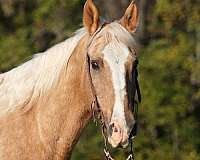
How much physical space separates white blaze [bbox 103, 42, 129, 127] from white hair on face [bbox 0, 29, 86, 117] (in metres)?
0.42

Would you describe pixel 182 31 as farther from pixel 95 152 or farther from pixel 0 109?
pixel 0 109

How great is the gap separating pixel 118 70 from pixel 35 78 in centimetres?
71

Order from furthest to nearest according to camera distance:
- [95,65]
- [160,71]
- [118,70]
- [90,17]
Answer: [160,71]
[90,17]
[95,65]
[118,70]

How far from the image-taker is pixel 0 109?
16.4 feet

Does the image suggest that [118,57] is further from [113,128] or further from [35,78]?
[35,78]

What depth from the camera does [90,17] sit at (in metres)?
4.89

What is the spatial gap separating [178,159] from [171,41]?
2.65 m

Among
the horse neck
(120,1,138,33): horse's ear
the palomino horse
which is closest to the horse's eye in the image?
the palomino horse

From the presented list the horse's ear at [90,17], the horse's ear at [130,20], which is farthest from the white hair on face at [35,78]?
the horse's ear at [130,20]

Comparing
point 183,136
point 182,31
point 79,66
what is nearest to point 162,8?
point 182,31

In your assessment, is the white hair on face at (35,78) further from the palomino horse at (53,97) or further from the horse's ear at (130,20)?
the horse's ear at (130,20)

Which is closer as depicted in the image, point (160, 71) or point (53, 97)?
point (53, 97)

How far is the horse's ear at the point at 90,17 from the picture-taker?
4.85 meters

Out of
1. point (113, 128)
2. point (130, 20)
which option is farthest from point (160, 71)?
point (113, 128)
